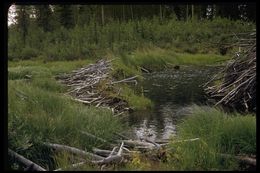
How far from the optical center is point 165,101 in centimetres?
1111

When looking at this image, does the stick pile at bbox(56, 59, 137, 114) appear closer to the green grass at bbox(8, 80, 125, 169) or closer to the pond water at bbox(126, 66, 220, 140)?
the pond water at bbox(126, 66, 220, 140)

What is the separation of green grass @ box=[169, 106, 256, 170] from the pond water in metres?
1.79

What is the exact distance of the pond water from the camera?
309 inches

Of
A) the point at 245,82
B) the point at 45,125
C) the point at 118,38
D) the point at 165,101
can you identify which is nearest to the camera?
the point at 45,125

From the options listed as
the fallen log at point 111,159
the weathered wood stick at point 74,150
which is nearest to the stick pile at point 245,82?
the fallen log at point 111,159

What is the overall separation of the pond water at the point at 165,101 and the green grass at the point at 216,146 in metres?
1.79

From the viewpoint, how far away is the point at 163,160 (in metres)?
5.43

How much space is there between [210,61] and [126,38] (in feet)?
15.0

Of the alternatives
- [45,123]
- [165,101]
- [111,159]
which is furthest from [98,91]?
[111,159]

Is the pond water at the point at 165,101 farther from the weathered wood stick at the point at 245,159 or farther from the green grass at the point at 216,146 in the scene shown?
the weathered wood stick at the point at 245,159

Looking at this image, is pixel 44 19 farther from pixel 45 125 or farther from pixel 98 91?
pixel 45 125

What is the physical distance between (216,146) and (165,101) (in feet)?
19.4

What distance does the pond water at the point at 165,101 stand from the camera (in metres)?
7.84
